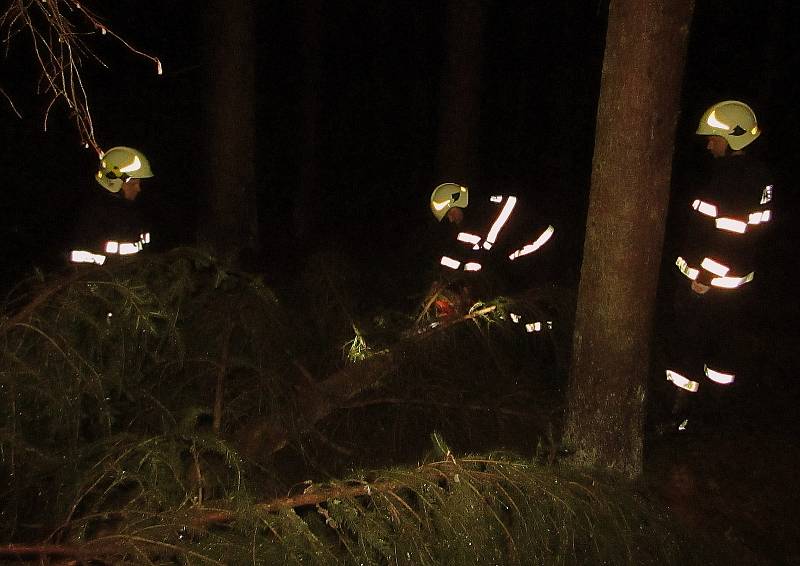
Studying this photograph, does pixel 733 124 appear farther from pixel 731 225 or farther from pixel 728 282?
pixel 728 282

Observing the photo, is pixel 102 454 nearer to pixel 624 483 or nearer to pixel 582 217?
pixel 624 483

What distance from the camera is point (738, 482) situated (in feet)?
12.2

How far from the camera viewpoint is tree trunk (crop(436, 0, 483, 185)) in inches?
291

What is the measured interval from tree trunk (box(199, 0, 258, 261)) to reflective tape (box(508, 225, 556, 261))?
2.56 m

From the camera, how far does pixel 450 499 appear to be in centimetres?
194

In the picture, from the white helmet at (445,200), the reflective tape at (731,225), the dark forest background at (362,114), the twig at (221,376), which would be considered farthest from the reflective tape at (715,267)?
the twig at (221,376)

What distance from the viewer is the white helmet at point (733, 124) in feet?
14.1

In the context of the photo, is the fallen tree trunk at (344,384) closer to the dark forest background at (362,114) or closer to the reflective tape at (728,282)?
the reflective tape at (728,282)

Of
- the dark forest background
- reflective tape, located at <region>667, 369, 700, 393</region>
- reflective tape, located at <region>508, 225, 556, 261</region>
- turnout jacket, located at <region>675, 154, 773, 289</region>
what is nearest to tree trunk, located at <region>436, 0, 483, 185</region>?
the dark forest background

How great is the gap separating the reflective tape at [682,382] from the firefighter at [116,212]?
3.84m

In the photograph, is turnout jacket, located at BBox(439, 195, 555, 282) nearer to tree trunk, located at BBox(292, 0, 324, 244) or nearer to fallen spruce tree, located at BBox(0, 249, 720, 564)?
fallen spruce tree, located at BBox(0, 249, 720, 564)

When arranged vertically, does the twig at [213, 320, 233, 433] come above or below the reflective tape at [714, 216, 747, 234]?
below

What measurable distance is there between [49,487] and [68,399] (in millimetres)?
282

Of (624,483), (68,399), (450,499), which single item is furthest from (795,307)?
(68,399)
